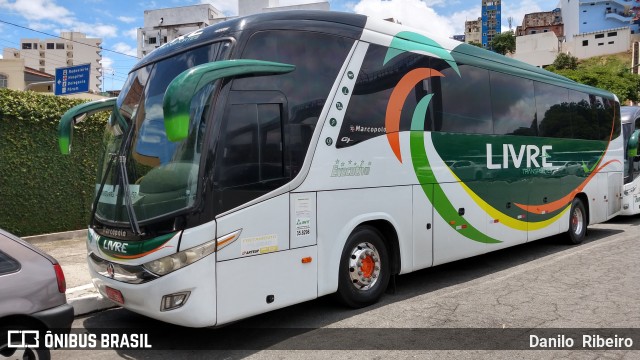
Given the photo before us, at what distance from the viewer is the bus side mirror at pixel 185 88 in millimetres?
3662

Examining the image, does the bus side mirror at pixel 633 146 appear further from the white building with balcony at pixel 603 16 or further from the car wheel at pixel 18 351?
the white building with balcony at pixel 603 16

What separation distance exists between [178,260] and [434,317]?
9.94 ft

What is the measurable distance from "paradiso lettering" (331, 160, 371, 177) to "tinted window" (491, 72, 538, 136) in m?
3.22

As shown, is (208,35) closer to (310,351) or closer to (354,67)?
(354,67)

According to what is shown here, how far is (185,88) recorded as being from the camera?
3.76 meters

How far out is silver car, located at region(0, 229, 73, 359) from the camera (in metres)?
3.59

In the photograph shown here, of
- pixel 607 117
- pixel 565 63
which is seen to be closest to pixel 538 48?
pixel 565 63

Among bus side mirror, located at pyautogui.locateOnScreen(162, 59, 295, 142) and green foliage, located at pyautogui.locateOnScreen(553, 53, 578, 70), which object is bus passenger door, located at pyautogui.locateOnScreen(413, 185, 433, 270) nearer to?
bus side mirror, located at pyautogui.locateOnScreen(162, 59, 295, 142)

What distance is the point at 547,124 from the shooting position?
30.8 ft

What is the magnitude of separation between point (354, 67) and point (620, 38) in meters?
111

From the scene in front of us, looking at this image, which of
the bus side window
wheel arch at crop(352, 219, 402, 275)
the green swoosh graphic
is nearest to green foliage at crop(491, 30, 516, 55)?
the green swoosh graphic

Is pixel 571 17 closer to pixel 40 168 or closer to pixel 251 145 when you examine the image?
pixel 40 168

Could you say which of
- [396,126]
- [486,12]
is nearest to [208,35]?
[396,126]

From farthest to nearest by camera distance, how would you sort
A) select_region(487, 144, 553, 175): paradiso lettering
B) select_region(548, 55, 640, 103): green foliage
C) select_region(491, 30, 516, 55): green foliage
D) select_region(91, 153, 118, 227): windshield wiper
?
select_region(491, 30, 516, 55): green foliage < select_region(548, 55, 640, 103): green foliage < select_region(487, 144, 553, 175): paradiso lettering < select_region(91, 153, 118, 227): windshield wiper
